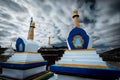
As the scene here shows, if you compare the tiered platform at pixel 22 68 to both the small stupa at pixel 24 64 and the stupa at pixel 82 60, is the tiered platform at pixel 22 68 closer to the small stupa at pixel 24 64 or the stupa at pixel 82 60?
the small stupa at pixel 24 64

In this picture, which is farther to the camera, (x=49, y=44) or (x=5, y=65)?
(x=49, y=44)

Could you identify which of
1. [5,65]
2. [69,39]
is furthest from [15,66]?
[69,39]

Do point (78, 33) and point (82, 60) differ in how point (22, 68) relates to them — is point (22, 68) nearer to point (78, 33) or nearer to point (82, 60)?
point (82, 60)

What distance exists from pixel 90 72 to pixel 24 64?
6115 millimetres

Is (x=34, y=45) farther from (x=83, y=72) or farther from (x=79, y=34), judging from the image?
(x=83, y=72)

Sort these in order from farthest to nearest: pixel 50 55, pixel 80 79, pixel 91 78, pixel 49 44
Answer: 1. pixel 49 44
2. pixel 50 55
3. pixel 80 79
4. pixel 91 78

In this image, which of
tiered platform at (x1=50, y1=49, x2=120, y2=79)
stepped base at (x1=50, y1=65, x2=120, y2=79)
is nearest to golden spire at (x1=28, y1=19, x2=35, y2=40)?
tiered platform at (x1=50, y1=49, x2=120, y2=79)

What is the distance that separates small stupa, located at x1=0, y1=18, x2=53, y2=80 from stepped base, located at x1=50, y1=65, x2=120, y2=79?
12.8ft

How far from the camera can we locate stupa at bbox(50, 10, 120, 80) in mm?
4736

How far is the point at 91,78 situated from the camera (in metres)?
5.06

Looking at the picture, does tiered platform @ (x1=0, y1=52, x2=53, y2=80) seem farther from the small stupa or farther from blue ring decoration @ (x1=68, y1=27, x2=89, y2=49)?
blue ring decoration @ (x1=68, y1=27, x2=89, y2=49)

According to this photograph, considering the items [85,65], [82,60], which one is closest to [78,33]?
[82,60]

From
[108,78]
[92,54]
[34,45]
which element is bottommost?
[108,78]

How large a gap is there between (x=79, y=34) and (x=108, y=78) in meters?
3.25
